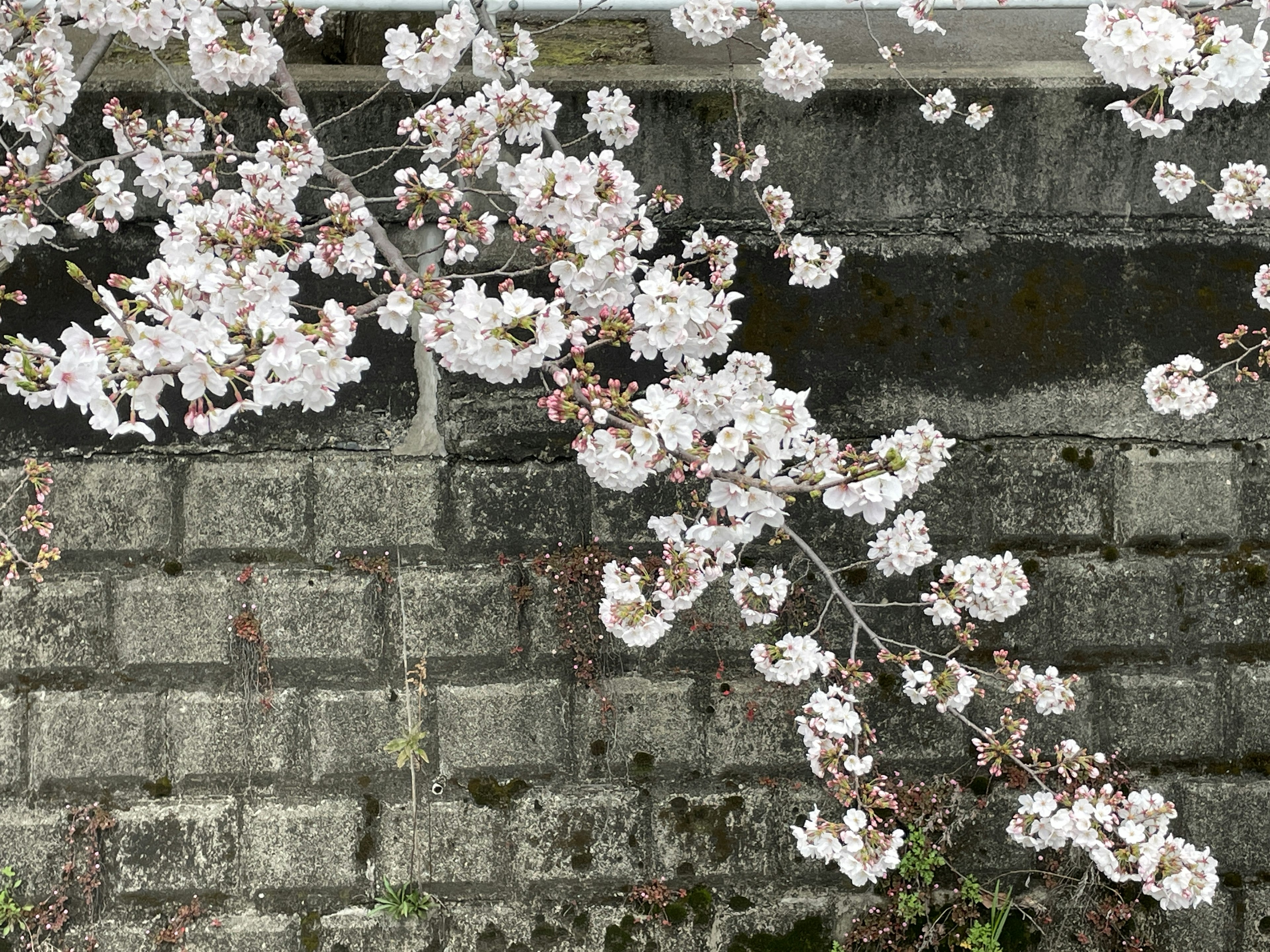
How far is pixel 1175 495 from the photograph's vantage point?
8.96 feet

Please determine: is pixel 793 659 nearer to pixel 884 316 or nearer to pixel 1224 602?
pixel 884 316

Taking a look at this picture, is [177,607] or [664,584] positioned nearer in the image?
[664,584]

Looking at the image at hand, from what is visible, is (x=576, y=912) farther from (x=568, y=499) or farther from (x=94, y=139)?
(x=94, y=139)

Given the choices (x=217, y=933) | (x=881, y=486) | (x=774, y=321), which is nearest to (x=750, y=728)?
(x=881, y=486)

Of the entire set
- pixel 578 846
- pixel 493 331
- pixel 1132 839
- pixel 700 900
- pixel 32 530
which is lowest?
pixel 700 900

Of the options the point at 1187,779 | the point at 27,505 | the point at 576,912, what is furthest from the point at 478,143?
the point at 1187,779

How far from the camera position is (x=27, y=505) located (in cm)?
268

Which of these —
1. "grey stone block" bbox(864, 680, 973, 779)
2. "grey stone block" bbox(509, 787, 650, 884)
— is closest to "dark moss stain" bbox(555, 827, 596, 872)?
"grey stone block" bbox(509, 787, 650, 884)

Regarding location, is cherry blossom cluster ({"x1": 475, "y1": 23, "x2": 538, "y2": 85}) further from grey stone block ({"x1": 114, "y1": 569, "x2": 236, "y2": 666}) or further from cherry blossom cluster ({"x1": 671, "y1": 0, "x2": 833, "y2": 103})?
grey stone block ({"x1": 114, "y1": 569, "x2": 236, "y2": 666})

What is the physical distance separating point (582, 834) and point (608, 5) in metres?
2.60

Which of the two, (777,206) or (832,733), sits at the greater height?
(777,206)

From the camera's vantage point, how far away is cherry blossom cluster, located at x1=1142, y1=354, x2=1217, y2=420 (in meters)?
2.60

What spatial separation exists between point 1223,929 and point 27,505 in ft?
13.0

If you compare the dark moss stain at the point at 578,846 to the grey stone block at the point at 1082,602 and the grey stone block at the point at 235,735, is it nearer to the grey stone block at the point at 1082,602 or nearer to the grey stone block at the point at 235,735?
the grey stone block at the point at 235,735
